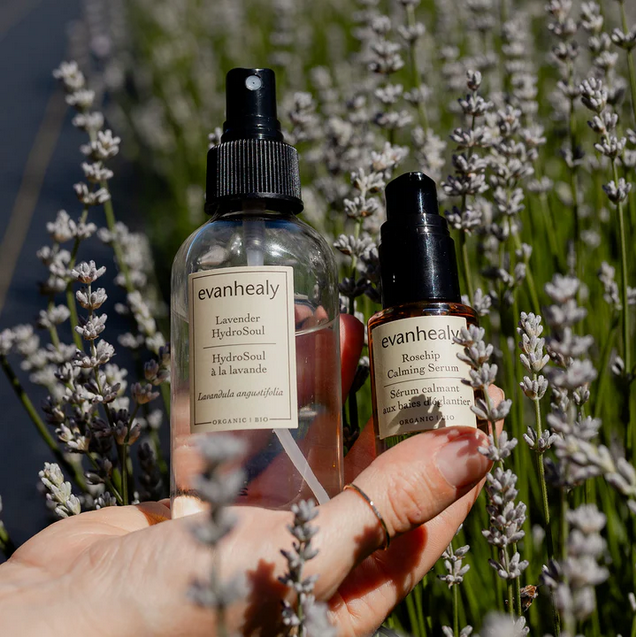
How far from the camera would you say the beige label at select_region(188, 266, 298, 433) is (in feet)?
3.02

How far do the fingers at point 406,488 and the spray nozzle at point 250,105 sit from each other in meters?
0.51

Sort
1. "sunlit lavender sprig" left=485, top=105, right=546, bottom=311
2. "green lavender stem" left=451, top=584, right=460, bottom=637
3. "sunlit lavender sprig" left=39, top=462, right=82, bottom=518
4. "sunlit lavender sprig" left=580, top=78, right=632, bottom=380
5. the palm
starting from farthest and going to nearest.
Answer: "sunlit lavender sprig" left=485, top=105, right=546, bottom=311 < "sunlit lavender sprig" left=580, top=78, right=632, bottom=380 < "sunlit lavender sprig" left=39, top=462, right=82, bottom=518 < "green lavender stem" left=451, top=584, right=460, bottom=637 < the palm

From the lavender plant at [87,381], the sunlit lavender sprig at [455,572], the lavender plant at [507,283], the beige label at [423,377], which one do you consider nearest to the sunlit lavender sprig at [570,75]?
the lavender plant at [507,283]

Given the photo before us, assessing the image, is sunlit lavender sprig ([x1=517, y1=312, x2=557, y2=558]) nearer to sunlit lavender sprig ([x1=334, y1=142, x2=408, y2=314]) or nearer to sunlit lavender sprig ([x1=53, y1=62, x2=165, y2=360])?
sunlit lavender sprig ([x1=334, y1=142, x2=408, y2=314])

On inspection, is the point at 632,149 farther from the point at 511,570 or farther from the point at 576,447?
the point at 576,447

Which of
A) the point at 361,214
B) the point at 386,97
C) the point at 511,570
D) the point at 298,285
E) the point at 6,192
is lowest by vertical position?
the point at 511,570

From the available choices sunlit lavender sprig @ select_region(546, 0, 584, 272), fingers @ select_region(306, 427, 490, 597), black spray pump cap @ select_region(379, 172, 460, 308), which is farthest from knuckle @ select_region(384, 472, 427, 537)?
sunlit lavender sprig @ select_region(546, 0, 584, 272)

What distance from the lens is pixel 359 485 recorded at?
2.70ft

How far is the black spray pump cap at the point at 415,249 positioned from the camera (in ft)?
3.34

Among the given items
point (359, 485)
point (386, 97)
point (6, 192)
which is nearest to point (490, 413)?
point (359, 485)

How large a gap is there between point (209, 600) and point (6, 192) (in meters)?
2.27

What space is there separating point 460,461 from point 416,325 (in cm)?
20

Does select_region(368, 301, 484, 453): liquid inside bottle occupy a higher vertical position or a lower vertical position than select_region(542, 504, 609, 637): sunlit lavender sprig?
higher

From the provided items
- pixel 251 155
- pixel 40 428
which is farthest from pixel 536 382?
pixel 40 428
